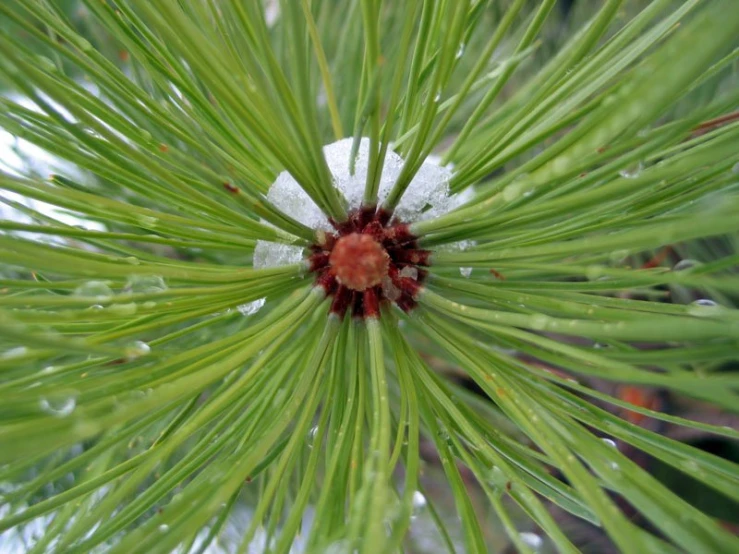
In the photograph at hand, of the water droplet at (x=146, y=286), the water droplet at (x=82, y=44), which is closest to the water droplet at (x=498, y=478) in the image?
the water droplet at (x=146, y=286)

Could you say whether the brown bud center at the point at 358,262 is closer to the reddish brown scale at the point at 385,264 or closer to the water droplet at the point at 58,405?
the reddish brown scale at the point at 385,264

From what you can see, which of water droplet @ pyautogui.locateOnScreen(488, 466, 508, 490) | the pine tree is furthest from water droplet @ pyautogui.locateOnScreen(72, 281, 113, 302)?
water droplet @ pyautogui.locateOnScreen(488, 466, 508, 490)

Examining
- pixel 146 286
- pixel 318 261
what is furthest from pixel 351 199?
pixel 146 286

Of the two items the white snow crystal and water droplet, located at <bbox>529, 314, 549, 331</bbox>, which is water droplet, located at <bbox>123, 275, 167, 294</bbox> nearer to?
the white snow crystal

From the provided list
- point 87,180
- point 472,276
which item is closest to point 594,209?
point 472,276

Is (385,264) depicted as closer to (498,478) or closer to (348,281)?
(348,281)

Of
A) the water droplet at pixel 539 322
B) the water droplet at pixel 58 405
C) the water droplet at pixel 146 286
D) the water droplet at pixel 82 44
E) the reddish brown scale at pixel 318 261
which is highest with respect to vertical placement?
the water droplet at pixel 82 44

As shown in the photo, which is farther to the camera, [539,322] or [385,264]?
[385,264]
